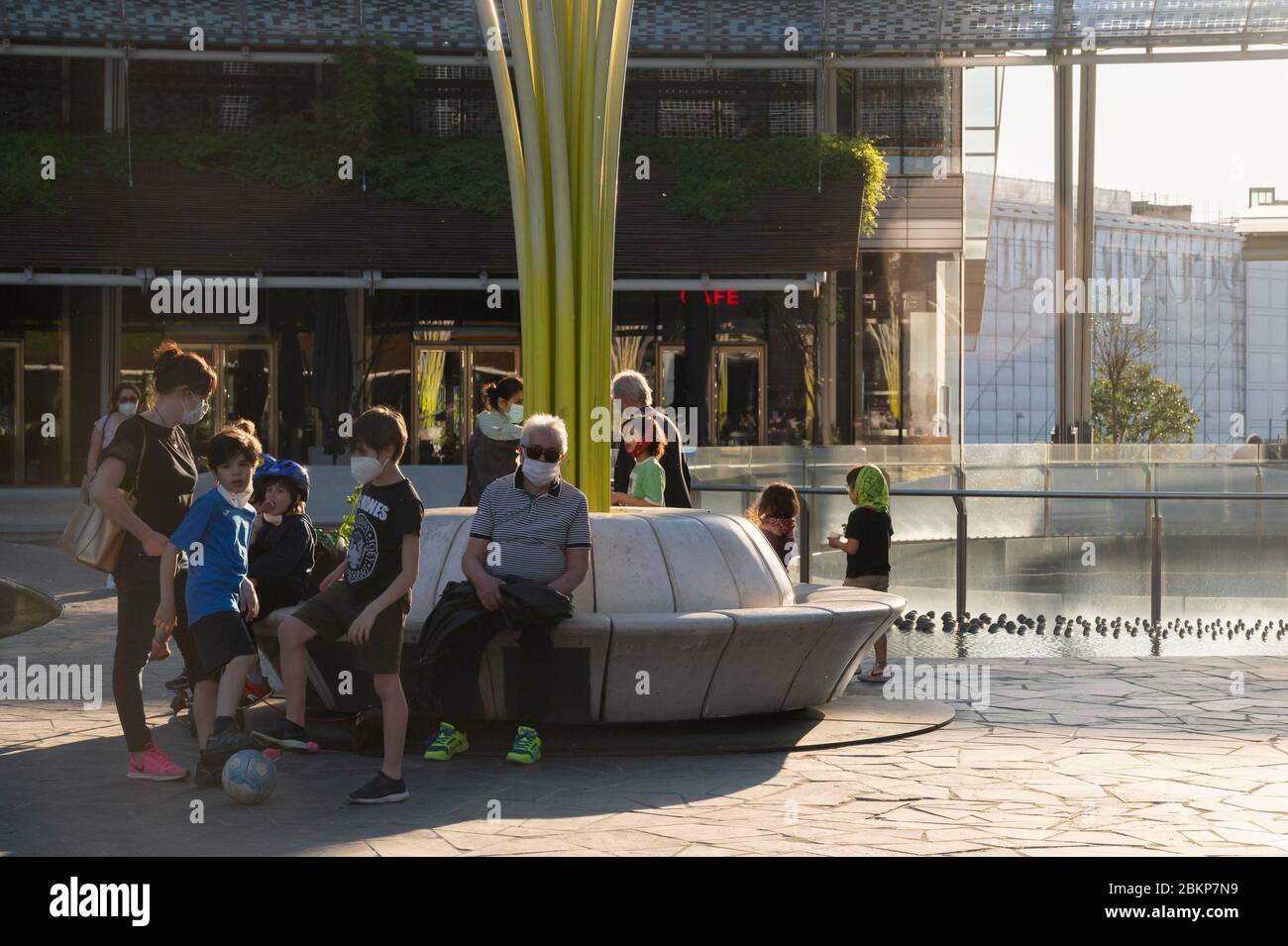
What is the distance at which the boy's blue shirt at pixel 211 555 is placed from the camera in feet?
21.4

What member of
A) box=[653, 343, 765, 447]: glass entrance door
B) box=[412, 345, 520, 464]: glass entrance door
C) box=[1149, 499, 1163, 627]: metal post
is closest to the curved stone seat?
box=[1149, 499, 1163, 627]: metal post

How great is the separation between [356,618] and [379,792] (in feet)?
2.29

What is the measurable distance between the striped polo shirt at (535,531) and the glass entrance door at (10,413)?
78.9 feet

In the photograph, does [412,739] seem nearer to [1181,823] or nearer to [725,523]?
[725,523]

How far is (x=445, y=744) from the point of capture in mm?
7203

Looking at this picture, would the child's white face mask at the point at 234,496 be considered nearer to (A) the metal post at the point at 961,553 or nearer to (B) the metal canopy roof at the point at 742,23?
(A) the metal post at the point at 961,553

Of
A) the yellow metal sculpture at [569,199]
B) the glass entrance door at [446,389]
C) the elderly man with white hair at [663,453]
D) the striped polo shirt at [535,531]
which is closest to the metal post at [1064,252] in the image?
the glass entrance door at [446,389]

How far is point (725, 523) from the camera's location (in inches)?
329

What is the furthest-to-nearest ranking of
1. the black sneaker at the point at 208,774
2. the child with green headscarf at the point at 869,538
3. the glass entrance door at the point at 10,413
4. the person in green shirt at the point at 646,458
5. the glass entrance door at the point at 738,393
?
the glass entrance door at the point at 738,393
the glass entrance door at the point at 10,413
the child with green headscarf at the point at 869,538
the person in green shirt at the point at 646,458
the black sneaker at the point at 208,774

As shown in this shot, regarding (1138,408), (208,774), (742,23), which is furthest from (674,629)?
(1138,408)

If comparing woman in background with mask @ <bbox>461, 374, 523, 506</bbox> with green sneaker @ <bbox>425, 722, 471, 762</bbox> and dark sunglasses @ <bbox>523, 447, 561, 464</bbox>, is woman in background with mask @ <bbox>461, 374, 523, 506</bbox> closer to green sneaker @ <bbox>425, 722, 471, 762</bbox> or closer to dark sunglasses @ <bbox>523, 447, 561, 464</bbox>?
dark sunglasses @ <bbox>523, 447, 561, 464</bbox>

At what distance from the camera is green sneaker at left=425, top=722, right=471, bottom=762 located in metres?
7.18

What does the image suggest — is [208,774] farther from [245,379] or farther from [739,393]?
[739,393]
